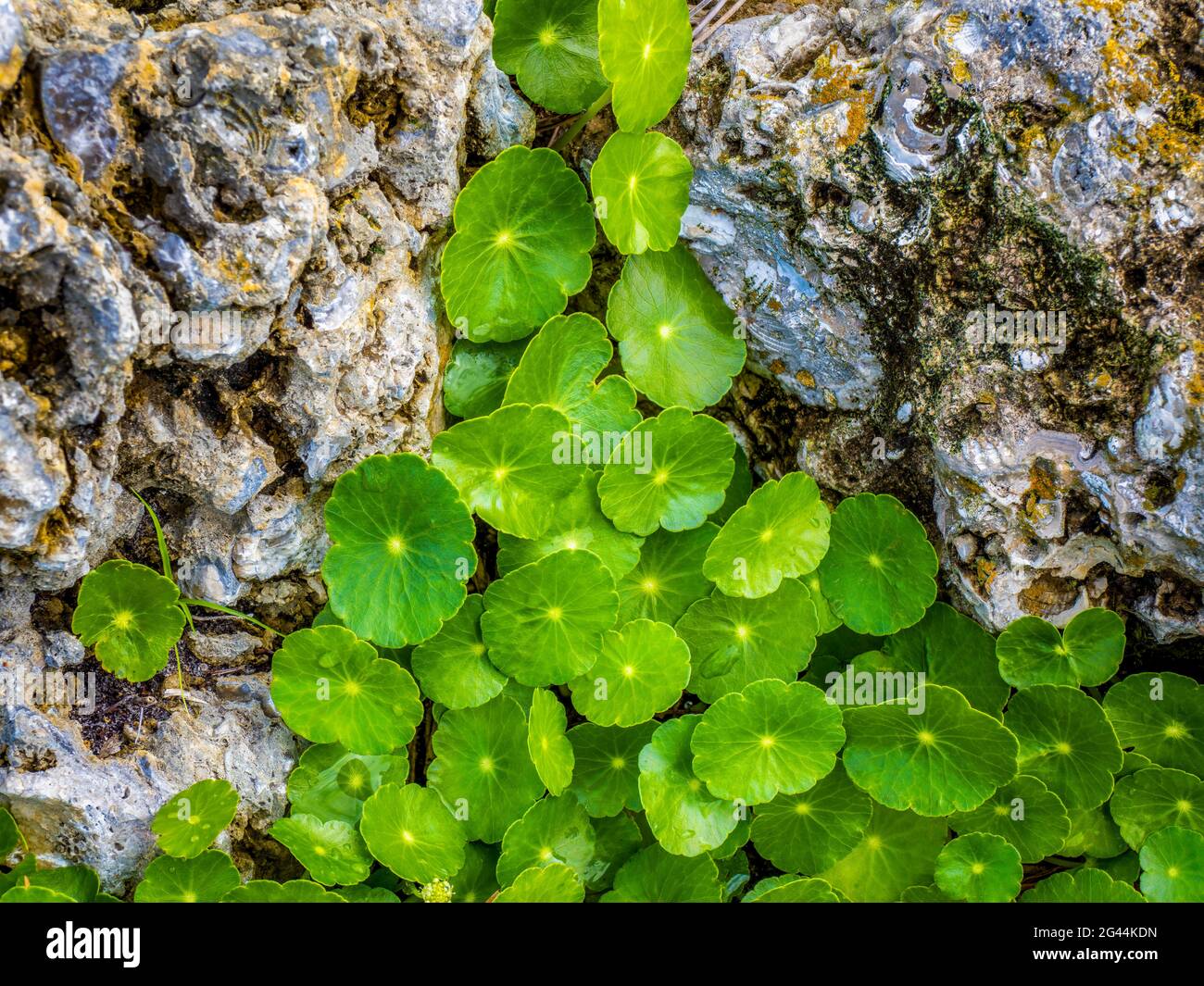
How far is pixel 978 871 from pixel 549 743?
4.02ft

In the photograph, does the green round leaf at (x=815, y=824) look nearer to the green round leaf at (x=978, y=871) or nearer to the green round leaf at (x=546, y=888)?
the green round leaf at (x=978, y=871)

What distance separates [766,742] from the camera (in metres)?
2.45

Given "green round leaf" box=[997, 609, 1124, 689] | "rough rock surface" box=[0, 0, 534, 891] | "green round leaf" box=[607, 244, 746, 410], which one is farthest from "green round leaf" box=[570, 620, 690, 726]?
"green round leaf" box=[997, 609, 1124, 689]

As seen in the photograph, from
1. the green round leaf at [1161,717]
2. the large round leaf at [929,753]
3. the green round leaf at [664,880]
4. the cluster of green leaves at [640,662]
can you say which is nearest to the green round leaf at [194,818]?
the cluster of green leaves at [640,662]

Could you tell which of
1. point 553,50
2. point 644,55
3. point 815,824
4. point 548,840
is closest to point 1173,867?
point 815,824

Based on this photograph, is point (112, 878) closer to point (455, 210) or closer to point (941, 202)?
point (455, 210)

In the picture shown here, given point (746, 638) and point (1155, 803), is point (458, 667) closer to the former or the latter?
point (746, 638)

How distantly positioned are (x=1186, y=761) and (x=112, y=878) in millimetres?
2873

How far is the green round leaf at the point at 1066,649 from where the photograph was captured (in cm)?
239

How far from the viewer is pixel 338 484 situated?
2.23 m

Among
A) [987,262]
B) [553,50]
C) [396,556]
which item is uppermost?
[553,50]

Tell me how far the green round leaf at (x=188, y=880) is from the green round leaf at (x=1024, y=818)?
1949mm

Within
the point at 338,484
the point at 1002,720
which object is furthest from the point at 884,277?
the point at 338,484

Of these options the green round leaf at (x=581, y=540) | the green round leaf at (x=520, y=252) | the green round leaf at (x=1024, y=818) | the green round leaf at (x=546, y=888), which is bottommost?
the green round leaf at (x=546, y=888)
